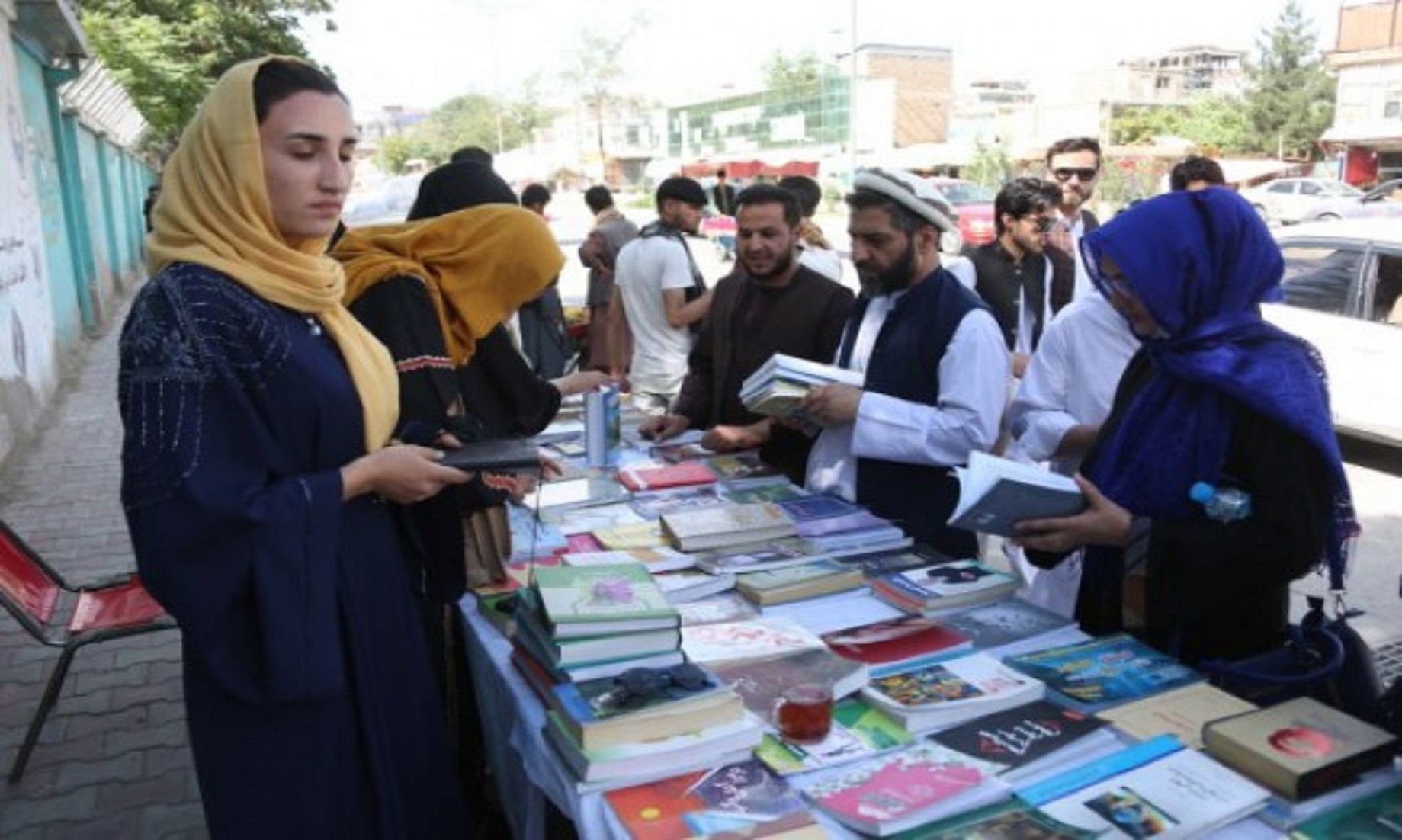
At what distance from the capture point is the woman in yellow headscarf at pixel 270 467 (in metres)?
1.53

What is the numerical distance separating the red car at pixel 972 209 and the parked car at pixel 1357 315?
9.22 metres

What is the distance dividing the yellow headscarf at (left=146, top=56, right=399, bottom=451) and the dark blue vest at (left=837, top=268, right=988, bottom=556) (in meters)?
1.51

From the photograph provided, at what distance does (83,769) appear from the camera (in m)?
3.23

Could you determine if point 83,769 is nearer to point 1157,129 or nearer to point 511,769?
point 511,769

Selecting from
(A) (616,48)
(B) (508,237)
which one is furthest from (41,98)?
(A) (616,48)

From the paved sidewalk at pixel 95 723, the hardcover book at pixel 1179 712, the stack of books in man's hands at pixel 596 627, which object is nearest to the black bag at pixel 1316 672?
the hardcover book at pixel 1179 712

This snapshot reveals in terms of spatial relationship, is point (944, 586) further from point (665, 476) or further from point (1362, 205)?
point (1362, 205)

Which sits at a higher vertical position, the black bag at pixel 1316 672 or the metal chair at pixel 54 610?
the black bag at pixel 1316 672

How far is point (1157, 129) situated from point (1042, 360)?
49197mm

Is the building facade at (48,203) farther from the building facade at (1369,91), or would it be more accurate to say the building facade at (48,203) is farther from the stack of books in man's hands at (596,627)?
the building facade at (1369,91)

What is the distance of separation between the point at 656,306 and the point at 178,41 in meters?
16.1

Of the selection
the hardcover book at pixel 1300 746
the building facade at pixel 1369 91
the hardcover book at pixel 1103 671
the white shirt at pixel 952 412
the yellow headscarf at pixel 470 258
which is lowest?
the hardcover book at pixel 1103 671

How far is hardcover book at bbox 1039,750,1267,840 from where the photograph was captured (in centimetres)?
134

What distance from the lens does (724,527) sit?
2.45m
